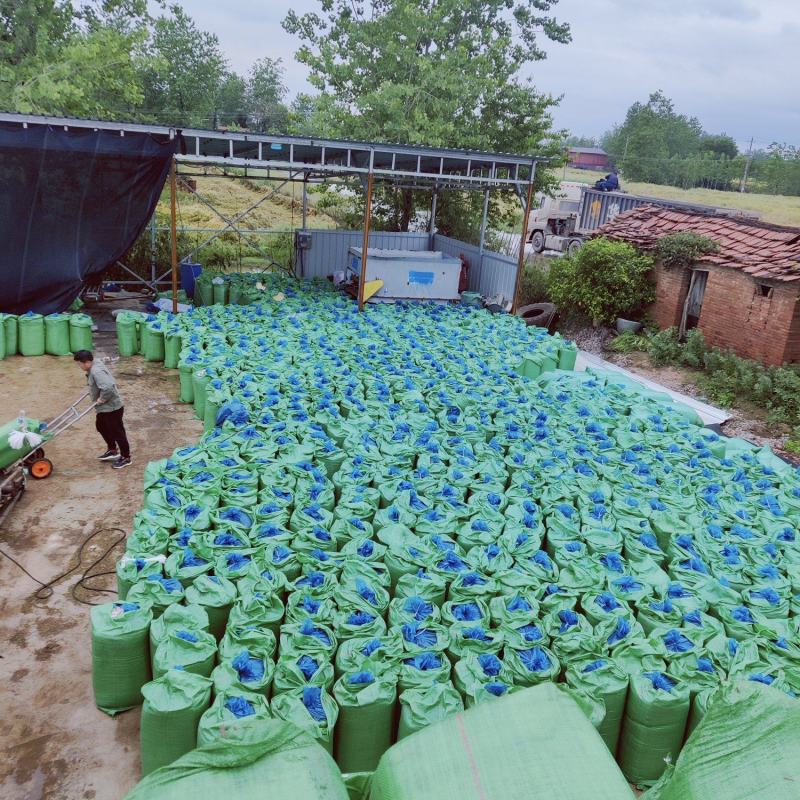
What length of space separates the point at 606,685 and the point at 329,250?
1524 centimetres

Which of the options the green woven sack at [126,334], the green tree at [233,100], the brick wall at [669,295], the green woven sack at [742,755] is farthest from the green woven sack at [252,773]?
the green tree at [233,100]

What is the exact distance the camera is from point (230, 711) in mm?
4012

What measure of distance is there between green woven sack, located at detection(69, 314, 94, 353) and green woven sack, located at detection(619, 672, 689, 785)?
11.2 metres

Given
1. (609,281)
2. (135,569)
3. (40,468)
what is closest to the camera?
(135,569)

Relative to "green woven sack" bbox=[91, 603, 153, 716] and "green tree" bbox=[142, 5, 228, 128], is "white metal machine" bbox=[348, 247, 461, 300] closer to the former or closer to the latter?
"green woven sack" bbox=[91, 603, 153, 716]

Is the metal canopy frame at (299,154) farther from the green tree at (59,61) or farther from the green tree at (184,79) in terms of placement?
the green tree at (184,79)

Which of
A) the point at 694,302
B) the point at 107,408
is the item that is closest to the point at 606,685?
the point at 107,408

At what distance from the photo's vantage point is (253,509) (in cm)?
609

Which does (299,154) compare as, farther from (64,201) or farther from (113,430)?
(113,430)

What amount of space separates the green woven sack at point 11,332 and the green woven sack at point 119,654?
354 inches

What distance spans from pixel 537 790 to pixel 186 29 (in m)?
40.1

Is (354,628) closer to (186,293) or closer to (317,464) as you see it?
(317,464)

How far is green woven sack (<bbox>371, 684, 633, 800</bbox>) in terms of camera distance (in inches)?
112

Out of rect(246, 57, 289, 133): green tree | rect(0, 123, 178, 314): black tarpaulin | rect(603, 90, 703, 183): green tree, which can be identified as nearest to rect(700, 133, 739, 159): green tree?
rect(603, 90, 703, 183): green tree
